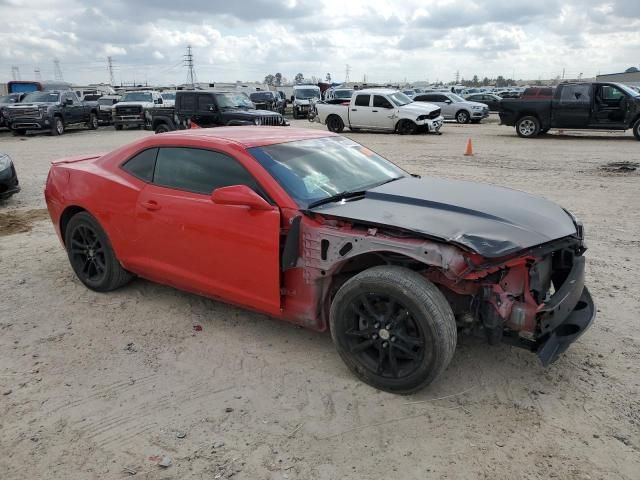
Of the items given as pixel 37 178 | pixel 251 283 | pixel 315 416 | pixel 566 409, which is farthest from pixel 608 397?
pixel 37 178

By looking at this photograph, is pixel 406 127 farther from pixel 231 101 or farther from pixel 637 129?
pixel 637 129

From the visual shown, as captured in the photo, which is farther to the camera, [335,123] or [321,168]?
[335,123]

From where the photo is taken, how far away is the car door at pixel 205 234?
357 centimetres

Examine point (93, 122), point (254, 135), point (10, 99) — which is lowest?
point (93, 122)

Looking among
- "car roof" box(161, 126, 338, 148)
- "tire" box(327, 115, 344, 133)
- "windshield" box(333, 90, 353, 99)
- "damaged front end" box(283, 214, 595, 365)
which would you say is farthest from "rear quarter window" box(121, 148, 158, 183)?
"windshield" box(333, 90, 353, 99)

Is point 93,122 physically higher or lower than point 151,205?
lower

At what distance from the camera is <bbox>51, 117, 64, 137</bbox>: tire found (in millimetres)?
21906

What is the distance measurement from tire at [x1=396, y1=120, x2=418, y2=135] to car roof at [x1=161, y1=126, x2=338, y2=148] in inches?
655

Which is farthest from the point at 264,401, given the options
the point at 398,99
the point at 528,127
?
the point at 398,99

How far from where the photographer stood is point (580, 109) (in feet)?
56.2

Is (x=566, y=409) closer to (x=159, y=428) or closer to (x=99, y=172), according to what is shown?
(x=159, y=428)

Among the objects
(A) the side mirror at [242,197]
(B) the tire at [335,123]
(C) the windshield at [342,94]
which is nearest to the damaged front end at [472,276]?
(A) the side mirror at [242,197]

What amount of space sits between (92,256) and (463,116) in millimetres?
24837

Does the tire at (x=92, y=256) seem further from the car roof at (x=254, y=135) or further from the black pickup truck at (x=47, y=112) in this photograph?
the black pickup truck at (x=47, y=112)
